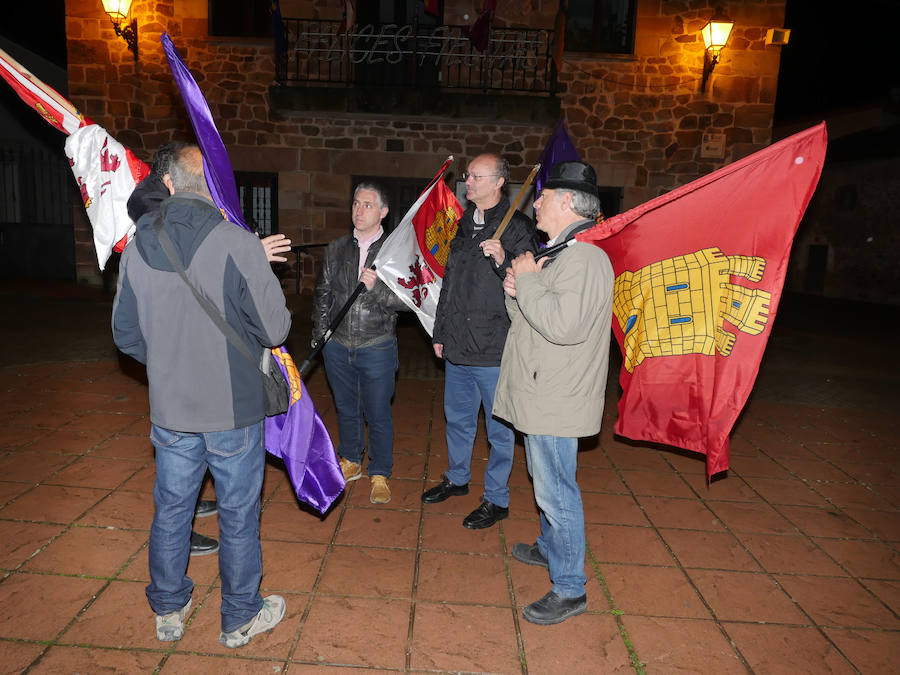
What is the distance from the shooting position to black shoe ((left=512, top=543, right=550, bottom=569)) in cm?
337

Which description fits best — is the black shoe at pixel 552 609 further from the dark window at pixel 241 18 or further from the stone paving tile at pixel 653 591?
the dark window at pixel 241 18

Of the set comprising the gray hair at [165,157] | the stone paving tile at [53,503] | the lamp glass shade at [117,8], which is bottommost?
the stone paving tile at [53,503]

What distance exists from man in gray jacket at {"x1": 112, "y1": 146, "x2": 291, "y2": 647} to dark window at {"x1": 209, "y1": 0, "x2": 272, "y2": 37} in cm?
1102

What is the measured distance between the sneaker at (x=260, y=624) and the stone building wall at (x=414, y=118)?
9.99m

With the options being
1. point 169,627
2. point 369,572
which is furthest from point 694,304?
point 169,627

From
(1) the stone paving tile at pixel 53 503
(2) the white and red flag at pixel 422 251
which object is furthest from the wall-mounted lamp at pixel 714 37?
(1) the stone paving tile at pixel 53 503

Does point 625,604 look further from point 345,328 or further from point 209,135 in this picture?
point 209,135

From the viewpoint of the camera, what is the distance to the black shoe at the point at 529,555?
3.37 metres

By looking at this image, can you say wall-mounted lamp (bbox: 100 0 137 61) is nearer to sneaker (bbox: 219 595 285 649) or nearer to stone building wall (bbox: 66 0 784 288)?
stone building wall (bbox: 66 0 784 288)

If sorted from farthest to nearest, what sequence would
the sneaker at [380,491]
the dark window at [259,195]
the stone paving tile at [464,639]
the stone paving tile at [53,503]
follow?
the dark window at [259,195], the sneaker at [380,491], the stone paving tile at [53,503], the stone paving tile at [464,639]

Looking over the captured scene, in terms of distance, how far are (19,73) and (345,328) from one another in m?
2.17

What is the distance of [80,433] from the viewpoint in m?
4.96

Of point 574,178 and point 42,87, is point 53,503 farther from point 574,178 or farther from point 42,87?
point 574,178

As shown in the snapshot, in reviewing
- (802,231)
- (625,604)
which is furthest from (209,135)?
(802,231)
